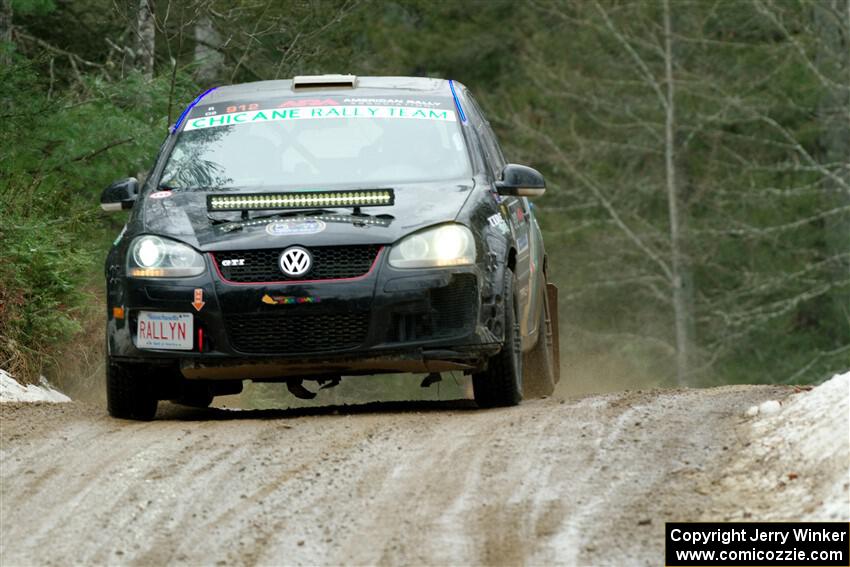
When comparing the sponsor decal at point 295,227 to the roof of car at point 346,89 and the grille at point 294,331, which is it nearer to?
the grille at point 294,331

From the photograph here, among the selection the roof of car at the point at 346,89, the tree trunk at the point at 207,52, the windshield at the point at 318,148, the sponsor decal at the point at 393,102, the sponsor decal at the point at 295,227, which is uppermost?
the tree trunk at the point at 207,52

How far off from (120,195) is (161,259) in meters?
0.91

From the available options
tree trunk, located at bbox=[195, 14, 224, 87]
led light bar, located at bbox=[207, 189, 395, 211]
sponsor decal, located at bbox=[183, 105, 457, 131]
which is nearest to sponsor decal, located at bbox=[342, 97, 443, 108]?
sponsor decal, located at bbox=[183, 105, 457, 131]

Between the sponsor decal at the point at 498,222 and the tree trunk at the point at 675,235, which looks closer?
the sponsor decal at the point at 498,222

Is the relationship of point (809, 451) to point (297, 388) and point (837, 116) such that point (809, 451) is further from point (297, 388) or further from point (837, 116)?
point (837, 116)

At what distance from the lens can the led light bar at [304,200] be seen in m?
8.88

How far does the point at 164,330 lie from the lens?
28.5 feet

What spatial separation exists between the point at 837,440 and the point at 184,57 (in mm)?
15409

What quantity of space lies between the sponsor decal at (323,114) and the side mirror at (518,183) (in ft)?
1.82

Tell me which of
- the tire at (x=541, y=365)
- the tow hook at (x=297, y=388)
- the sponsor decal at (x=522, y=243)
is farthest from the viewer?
the tire at (x=541, y=365)

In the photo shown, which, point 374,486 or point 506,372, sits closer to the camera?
point 374,486

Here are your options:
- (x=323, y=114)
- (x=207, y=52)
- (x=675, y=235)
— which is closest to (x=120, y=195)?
(x=323, y=114)

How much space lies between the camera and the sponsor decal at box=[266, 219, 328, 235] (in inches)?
340

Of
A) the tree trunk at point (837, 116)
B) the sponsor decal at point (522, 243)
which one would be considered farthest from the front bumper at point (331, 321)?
the tree trunk at point (837, 116)
